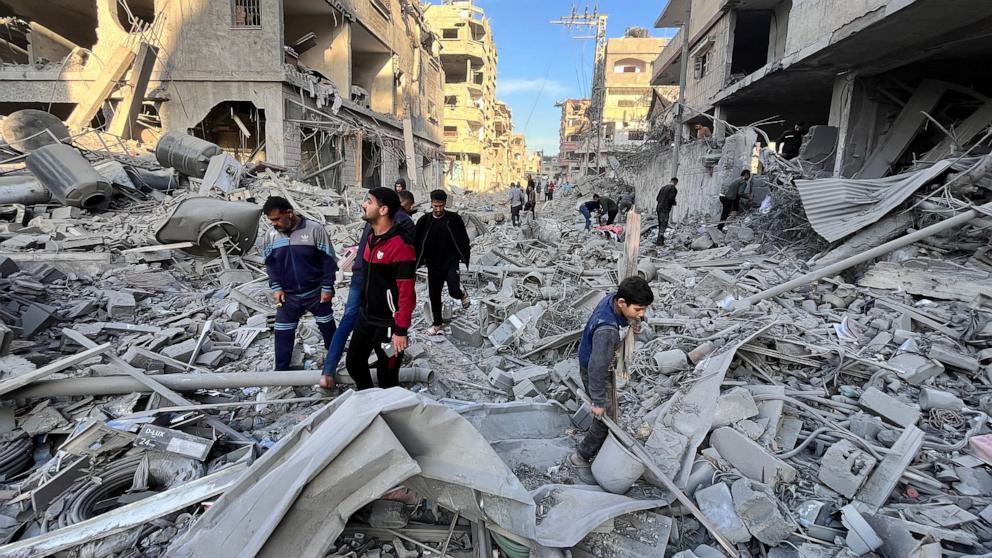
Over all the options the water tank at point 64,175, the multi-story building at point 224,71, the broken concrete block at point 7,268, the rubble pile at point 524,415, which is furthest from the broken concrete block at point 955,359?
the multi-story building at point 224,71

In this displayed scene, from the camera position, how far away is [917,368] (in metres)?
3.88

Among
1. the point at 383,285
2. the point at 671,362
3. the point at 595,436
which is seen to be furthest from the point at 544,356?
the point at 383,285

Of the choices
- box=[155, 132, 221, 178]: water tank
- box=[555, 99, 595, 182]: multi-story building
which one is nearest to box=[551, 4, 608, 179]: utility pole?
box=[555, 99, 595, 182]: multi-story building

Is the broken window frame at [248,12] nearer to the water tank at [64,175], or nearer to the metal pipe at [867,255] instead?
the water tank at [64,175]

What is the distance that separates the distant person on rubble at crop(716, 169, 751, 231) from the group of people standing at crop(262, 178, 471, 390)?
30.7 ft

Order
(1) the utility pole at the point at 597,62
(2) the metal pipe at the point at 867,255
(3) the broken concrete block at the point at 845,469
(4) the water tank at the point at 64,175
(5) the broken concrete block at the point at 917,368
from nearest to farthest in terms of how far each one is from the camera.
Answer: (3) the broken concrete block at the point at 845,469 → (5) the broken concrete block at the point at 917,368 → (2) the metal pipe at the point at 867,255 → (4) the water tank at the point at 64,175 → (1) the utility pole at the point at 597,62

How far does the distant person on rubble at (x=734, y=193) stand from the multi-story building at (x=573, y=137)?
1210 inches

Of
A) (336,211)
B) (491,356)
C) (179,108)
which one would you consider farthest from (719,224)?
(179,108)

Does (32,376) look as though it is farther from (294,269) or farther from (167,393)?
(294,269)

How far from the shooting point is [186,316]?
553 centimetres

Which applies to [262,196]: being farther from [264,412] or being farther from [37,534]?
[37,534]

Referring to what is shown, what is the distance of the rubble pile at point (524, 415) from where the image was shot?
2146 millimetres

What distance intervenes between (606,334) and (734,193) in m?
9.65

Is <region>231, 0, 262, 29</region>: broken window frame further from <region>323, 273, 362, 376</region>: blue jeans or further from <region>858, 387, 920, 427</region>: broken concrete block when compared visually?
<region>858, 387, 920, 427</region>: broken concrete block
